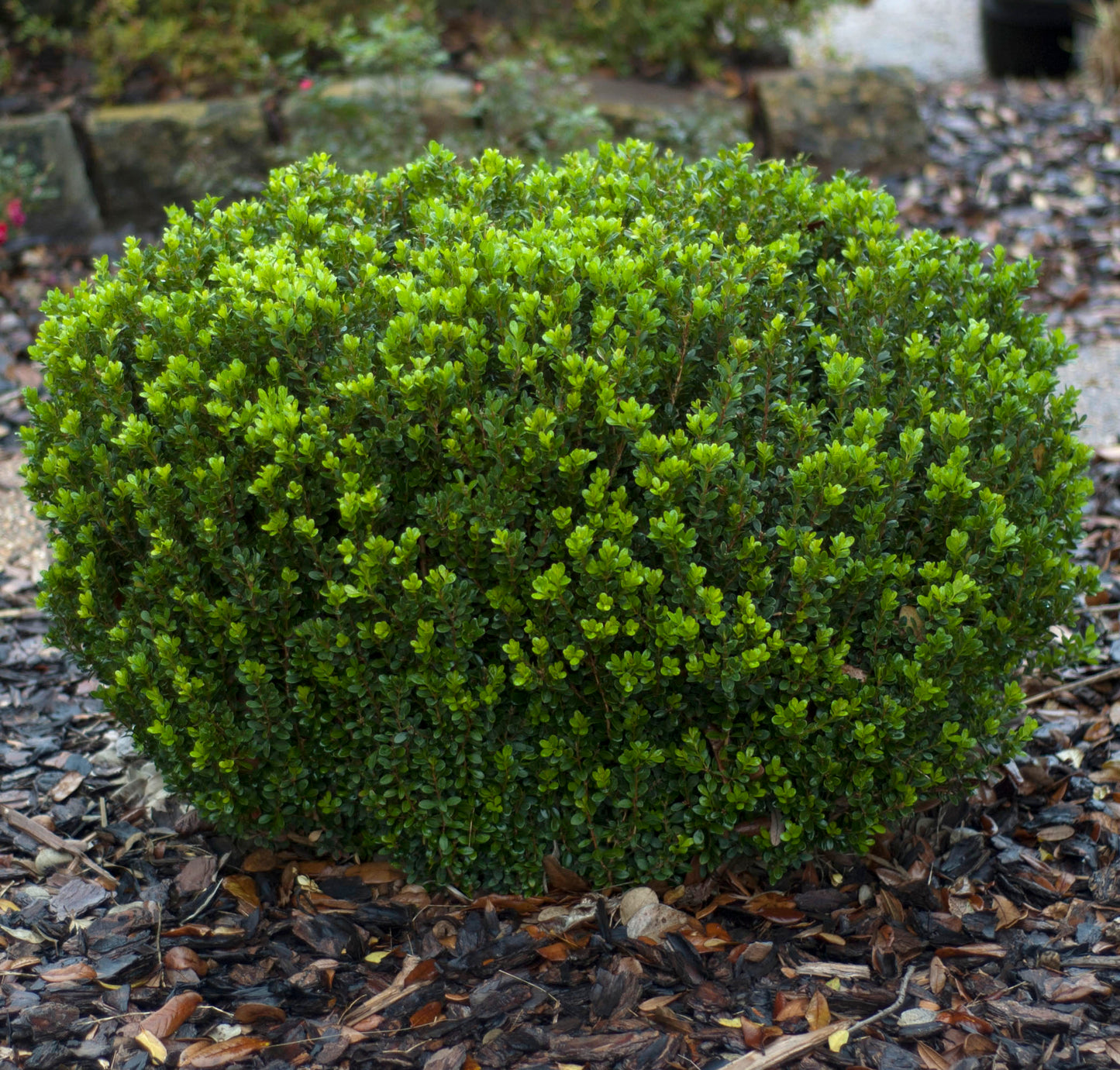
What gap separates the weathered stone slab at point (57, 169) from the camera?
6.29 metres

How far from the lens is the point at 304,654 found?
249cm

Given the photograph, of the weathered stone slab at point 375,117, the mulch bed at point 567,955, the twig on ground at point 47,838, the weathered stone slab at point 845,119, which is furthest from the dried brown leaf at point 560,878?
the weathered stone slab at point 845,119

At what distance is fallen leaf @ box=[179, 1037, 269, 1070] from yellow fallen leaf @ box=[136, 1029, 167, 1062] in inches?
1.7

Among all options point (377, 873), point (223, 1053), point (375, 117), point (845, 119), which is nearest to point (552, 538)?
point (377, 873)

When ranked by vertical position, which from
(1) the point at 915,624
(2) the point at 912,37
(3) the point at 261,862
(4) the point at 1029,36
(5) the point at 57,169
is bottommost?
(3) the point at 261,862

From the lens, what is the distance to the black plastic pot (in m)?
8.78

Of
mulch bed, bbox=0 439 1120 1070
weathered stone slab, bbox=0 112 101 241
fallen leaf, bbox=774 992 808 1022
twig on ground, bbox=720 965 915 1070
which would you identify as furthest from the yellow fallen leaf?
weathered stone slab, bbox=0 112 101 241

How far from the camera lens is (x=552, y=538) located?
2406mm

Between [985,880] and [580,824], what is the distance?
1067mm

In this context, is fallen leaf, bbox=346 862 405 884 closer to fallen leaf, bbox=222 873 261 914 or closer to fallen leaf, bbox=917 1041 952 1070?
fallen leaf, bbox=222 873 261 914

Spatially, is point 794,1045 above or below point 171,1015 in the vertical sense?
below

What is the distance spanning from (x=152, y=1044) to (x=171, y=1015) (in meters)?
0.08

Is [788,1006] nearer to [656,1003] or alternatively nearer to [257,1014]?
[656,1003]

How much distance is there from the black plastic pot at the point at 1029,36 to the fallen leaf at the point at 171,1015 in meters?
8.98
